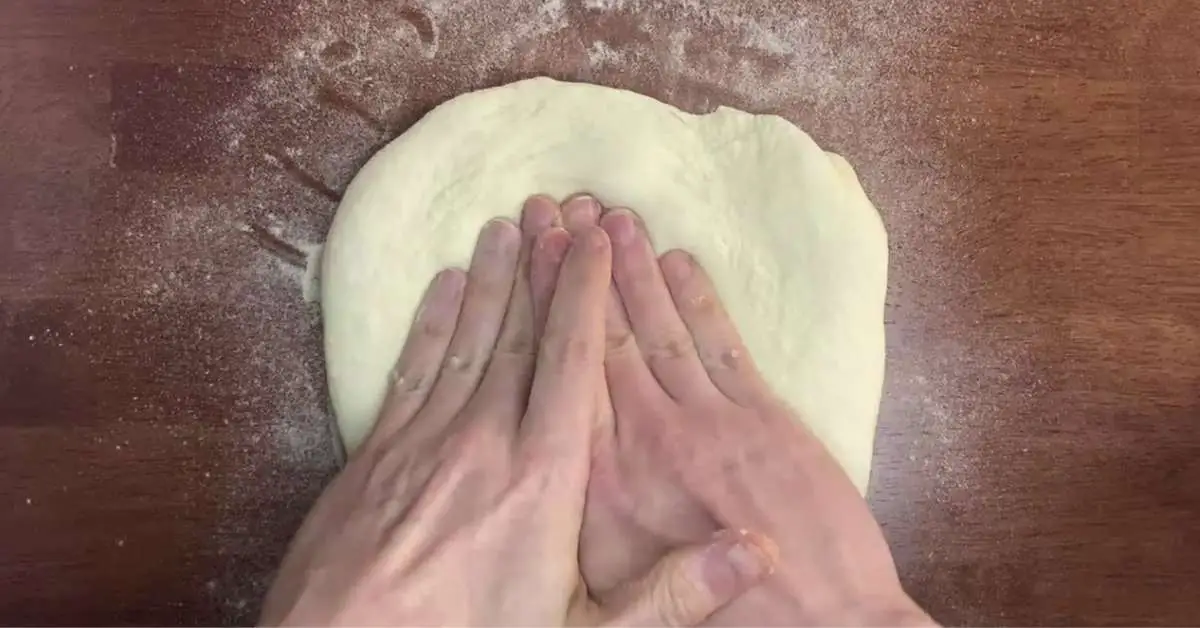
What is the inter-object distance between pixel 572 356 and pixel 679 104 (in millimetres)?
279

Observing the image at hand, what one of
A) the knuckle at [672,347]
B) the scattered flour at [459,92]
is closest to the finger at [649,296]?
the knuckle at [672,347]

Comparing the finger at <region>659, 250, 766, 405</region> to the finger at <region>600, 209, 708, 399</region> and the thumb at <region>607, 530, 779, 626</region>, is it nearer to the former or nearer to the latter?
the finger at <region>600, 209, 708, 399</region>

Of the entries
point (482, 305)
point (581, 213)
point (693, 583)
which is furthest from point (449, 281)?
point (693, 583)

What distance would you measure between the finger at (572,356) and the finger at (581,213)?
2 centimetres

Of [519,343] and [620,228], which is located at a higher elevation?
[620,228]

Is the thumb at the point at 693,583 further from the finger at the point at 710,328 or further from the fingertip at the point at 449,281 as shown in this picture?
the fingertip at the point at 449,281

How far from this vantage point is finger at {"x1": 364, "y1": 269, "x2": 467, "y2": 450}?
938 millimetres

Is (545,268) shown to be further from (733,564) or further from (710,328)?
(733,564)

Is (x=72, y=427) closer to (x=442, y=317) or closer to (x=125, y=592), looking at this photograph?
(x=125, y=592)

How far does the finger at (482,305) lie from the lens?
943 mm

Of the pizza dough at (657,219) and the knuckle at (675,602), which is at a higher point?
the pizza dough at (657,219)

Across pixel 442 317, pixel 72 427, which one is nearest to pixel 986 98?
pixel 442 317

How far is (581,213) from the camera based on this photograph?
0.96 m

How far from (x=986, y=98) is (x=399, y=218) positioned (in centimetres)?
58
